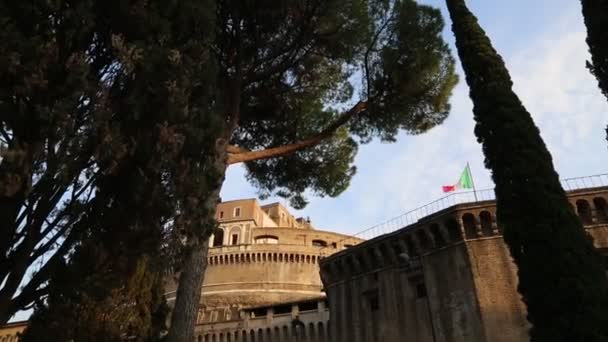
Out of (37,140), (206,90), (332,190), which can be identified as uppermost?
(332,190)

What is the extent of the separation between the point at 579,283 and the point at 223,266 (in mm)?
26756

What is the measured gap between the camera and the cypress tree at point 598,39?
289 inches

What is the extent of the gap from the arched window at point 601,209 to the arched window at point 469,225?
128 inches

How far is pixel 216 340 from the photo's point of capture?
77.3 feet

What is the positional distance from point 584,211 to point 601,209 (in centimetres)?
44

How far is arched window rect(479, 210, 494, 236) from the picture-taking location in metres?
13.9

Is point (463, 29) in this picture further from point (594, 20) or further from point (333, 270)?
point (333, 270)

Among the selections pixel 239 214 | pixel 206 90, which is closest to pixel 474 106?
pixel 206 90

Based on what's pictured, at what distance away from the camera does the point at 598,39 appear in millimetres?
7441

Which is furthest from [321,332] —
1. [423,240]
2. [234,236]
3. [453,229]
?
[234,236]

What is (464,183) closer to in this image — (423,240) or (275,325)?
(423,240)

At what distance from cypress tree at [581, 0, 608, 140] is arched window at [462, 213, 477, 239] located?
23.5 ft

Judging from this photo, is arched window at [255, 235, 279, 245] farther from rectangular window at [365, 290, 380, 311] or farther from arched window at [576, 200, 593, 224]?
arched window at [576, 200, 593, 224]

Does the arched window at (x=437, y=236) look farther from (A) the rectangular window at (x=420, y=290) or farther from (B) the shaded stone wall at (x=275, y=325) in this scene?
(B) the shaded stone wall at (x=275, y=325)
